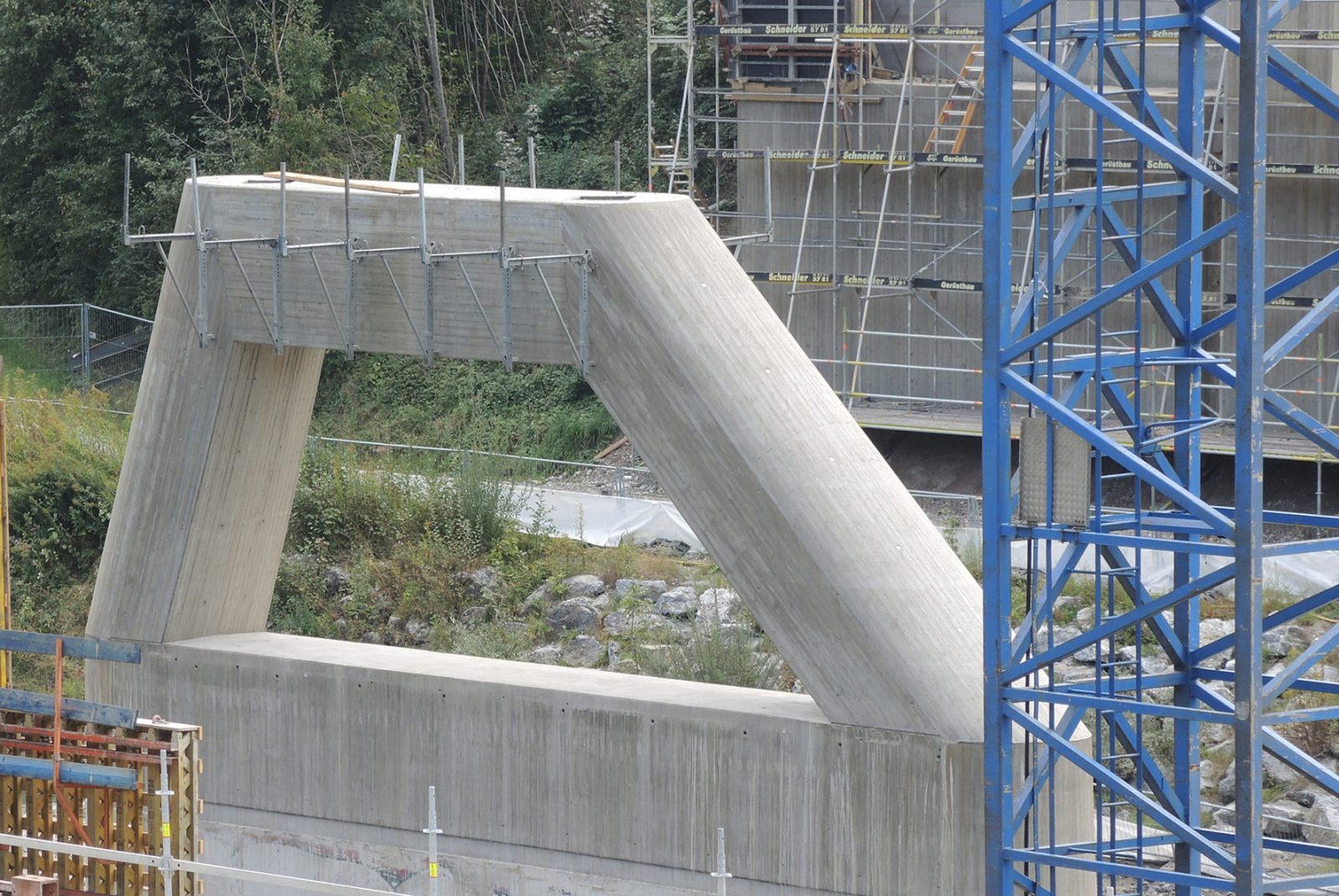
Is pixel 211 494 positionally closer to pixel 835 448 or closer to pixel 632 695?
pixel 632 695

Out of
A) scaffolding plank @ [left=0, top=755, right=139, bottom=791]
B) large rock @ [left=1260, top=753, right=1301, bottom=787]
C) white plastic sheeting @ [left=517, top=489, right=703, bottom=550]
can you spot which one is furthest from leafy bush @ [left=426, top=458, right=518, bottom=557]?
scaffolding plank @ [left=0, top=755, right=139, bottom=791]

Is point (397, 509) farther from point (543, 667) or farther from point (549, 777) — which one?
point (549, 777)

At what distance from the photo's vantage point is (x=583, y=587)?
19.2 metres

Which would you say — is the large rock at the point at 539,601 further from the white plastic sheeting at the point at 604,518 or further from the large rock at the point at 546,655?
the white plastic sheeting at the point at 604,518

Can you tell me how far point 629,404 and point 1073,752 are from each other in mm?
4409

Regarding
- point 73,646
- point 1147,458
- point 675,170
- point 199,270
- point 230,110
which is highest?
point 230,110

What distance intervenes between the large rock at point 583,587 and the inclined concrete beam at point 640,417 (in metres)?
5.53

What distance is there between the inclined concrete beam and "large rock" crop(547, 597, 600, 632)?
200 inches

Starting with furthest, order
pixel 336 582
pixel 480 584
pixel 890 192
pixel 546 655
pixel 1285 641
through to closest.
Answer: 1. pixel 890 192
2. pixel 336 582
3. pixel 480 584
4. pixel 546 655
5. pixel 1285 641

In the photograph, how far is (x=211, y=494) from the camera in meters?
14.0

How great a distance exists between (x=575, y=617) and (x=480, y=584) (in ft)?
4.71

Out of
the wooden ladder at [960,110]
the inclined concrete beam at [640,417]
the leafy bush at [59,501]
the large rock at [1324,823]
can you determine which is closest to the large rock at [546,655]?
the inclined concrete beam at [640,417]

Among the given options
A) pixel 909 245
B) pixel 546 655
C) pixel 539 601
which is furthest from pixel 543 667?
pixel 909 245

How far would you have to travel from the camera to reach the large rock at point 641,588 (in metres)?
18.9
